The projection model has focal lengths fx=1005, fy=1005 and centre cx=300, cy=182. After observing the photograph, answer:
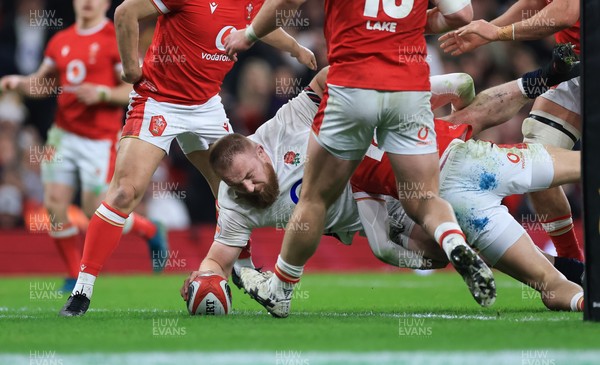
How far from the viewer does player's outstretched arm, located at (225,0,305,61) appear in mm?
5016

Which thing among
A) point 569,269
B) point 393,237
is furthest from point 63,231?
point 569,269

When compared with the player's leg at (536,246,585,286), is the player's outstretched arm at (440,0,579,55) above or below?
above

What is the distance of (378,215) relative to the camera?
6.01m

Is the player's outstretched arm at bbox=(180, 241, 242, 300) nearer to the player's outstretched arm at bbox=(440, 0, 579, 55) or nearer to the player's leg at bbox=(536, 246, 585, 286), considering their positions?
the player's leg at bbox=(536, 246, 585, 286)

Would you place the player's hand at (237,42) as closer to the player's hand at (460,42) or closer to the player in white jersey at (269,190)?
the player in white jersey at (269,190)

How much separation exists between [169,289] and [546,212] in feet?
12.2

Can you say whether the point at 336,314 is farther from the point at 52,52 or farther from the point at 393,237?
the point at 52,52

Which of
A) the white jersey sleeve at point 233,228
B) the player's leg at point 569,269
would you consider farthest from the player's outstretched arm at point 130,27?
the player's leg at point 569,269

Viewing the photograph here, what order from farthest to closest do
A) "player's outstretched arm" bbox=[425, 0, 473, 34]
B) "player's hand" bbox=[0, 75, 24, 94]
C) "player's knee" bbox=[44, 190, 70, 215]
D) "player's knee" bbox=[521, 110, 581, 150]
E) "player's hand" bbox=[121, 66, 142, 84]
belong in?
"player's knee" bbox=[44, 190, 70, 215], "player's hand" bbox=[0, 75, 24, 94], "player's knee" bbox=[521, 110, 581, 150], "player's hand" bbox=[121, 66, 142, 84], "player's outstretched arm" bbox=[425, 0, 473, 34]

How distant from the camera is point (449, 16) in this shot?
5383mm

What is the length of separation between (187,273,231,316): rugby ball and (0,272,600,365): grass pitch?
15cm

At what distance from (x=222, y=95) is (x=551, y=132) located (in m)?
6.64

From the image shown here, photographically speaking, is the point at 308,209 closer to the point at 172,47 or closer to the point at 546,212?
the point at 172,47

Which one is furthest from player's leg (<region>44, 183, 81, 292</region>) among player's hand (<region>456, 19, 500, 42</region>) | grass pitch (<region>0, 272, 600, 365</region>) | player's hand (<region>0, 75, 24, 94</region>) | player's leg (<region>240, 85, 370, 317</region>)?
player's hand (<region>456, 19, 500, 42</region>)
